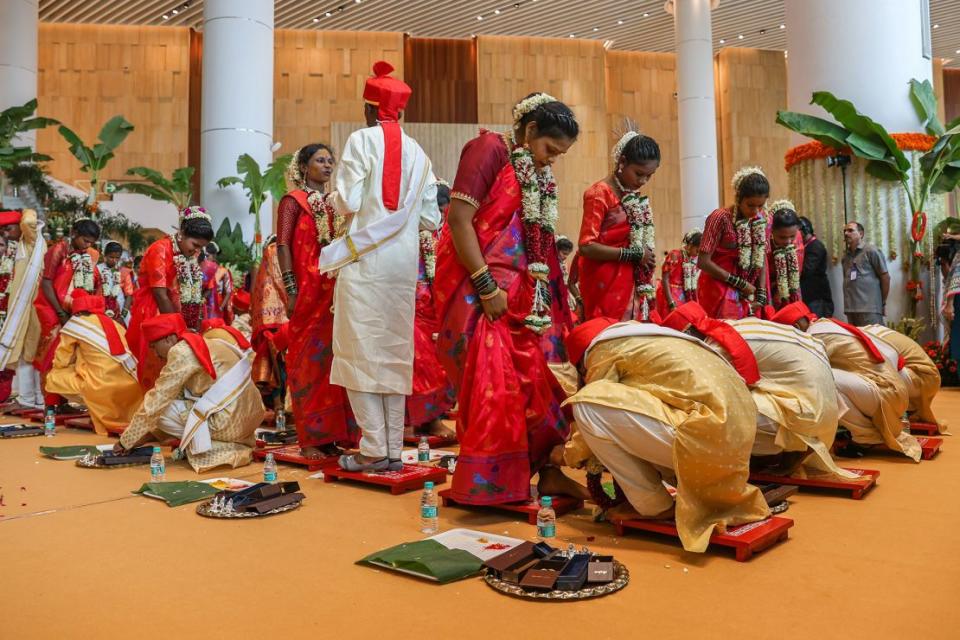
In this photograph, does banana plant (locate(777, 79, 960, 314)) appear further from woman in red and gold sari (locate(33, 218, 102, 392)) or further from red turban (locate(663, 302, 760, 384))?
woman in red and gold sari (locate(33, 218, 102, 392))

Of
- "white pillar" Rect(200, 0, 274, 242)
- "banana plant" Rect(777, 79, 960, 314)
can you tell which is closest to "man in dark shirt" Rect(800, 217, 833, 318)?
"banana plant" Rect(777, 79, 960, 314)

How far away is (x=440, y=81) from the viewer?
54.9 feet

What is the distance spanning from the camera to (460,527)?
2648 millimetres

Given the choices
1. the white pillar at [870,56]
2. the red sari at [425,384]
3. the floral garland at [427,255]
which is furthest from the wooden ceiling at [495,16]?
the red sari at [425,384]

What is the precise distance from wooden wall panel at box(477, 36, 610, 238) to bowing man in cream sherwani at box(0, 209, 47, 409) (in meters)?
11.3

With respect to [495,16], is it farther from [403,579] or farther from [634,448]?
[403,579]

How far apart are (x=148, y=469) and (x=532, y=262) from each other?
2.22 m

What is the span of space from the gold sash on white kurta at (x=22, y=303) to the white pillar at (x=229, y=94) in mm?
1976

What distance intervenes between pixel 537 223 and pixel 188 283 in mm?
2877

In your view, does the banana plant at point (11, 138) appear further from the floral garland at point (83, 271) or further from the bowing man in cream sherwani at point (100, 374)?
the bowing man in cream sherwani at point (100, 374)

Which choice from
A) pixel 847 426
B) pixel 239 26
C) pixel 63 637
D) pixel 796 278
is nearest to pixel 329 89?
pixel 239 26

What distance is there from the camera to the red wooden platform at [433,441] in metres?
4.48

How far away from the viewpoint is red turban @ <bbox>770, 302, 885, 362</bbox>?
3.69 metres

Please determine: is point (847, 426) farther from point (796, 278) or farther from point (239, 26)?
point (239, 26)
